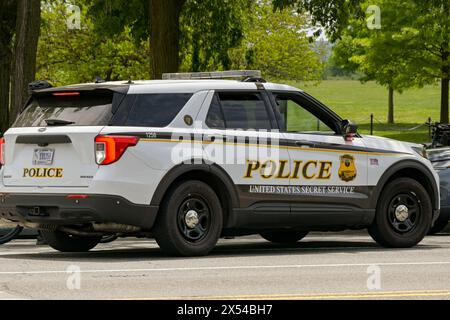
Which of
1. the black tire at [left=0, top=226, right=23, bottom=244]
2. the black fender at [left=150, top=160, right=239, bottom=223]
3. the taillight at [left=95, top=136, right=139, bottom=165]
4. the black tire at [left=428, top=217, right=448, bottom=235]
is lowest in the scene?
the black tire at [left=428, top=217, right=448, bottom=235]

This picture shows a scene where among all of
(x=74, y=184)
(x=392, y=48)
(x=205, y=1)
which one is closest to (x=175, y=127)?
(x=74, y=184)

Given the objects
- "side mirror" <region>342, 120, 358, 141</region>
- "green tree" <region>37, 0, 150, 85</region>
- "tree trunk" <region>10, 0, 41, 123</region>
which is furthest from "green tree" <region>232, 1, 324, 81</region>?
"side mirror" <region>342, 120, 358, 141</region>

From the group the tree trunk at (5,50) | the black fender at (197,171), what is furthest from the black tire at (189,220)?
the tree trunk at (5,50)

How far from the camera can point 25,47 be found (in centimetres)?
1955

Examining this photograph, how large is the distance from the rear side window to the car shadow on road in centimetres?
144

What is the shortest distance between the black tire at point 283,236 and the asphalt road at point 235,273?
41 cm

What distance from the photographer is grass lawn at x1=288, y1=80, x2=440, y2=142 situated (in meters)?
66.3

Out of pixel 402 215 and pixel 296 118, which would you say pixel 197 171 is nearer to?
pixel 296 118

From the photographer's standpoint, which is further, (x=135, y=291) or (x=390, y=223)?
(x=390, y=223)

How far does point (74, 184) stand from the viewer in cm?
1182

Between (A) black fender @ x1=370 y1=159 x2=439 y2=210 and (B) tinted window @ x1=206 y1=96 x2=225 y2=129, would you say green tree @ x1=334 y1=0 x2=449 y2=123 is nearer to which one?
(A) black fender @ x1=370 y1=159 x2=439 y2=210

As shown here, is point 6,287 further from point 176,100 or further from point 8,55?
point 8,55
